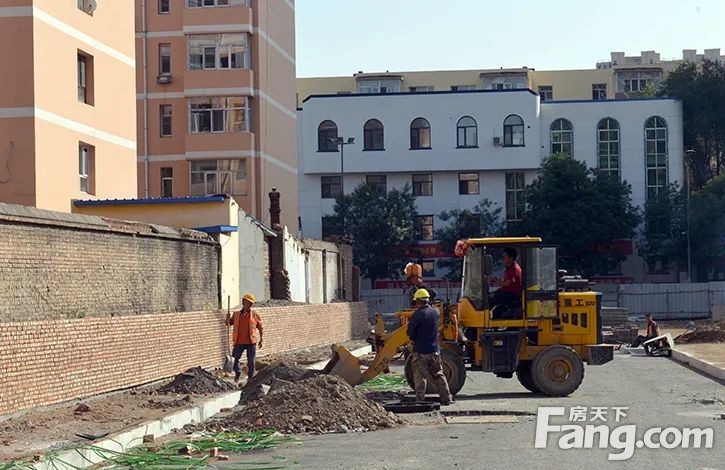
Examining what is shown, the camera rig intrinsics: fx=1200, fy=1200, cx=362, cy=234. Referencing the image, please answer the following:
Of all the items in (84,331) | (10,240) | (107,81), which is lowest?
(84,331)

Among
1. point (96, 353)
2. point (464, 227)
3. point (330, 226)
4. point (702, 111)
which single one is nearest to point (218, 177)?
point (330, 226)

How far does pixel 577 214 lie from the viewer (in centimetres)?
7162

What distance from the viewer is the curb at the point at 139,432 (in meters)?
12.5

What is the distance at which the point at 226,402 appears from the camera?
19.9 metres

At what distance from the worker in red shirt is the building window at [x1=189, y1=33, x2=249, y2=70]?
34.0 metres

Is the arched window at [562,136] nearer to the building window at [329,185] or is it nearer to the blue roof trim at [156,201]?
the building window at [329,185]

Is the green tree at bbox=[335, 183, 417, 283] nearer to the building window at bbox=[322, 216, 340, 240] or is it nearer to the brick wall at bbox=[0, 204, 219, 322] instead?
the building window at bbox=[322, 216, 340, 240]

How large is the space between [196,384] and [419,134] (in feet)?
192

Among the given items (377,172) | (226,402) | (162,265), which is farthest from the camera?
(377,172)

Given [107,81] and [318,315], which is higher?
[107,81]

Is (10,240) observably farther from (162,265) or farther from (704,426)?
(704,426)

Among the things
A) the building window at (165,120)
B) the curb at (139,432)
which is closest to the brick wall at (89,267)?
the curb at (139,432)

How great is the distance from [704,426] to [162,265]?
1474 centimetres

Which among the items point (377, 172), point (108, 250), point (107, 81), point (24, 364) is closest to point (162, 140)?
point (107, 81)
